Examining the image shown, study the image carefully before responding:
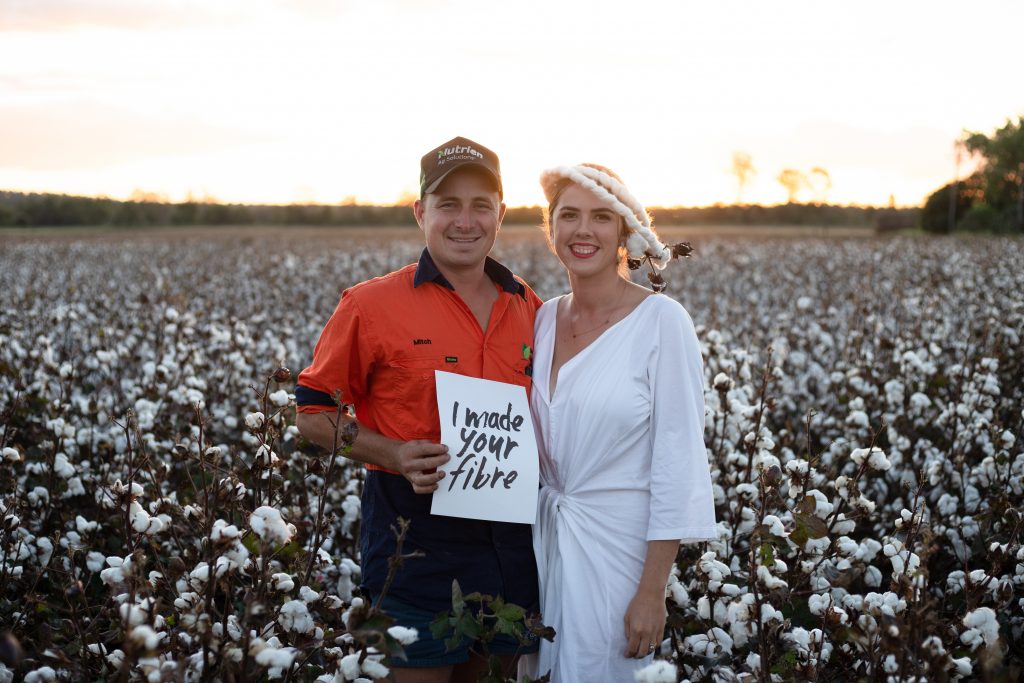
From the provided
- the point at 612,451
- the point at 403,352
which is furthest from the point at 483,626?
the point at 403,352

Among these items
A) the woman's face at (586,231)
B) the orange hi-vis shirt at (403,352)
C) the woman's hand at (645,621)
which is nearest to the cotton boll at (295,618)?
the orange hi-vis shirt at (403,352)

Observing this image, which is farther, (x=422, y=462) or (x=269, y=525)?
(x=422, y=462)

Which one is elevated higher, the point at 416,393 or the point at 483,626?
the point at 416,393

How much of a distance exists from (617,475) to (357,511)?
1893mm

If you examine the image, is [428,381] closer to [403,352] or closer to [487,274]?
[403,352]

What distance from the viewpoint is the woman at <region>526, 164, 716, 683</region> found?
2.40m

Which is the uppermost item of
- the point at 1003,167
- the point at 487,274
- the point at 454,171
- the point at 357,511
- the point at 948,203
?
the point at 1003,167

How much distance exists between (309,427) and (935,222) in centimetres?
5524

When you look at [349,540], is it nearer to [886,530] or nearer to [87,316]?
[886,530]

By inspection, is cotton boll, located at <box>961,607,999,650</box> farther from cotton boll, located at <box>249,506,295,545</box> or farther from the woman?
cotton boll, located at <box>249,506,295,545</box>

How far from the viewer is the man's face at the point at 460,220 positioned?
2.69 meters

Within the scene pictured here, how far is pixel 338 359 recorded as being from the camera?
2568 millimetres

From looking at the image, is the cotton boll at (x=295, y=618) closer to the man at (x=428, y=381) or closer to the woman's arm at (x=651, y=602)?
the man at (x=428, y=381)

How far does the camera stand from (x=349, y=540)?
430cm
